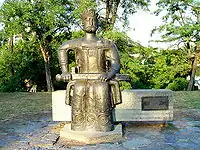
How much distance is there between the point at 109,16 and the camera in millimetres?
14406

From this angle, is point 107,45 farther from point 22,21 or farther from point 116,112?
point 22,21

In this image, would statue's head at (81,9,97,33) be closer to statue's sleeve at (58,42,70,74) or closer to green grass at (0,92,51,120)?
statue's sleeve at (58,42,70,74)

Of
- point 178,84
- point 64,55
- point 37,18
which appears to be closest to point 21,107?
point 64,55

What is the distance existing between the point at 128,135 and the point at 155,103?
0.97m

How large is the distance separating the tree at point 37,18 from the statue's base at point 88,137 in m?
7.91

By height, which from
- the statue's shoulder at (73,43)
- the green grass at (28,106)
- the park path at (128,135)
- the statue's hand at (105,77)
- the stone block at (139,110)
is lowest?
the green grass at (28,106)

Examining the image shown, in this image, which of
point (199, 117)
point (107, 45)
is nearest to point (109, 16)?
point (199, 117)

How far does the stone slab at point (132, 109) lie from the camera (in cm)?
599

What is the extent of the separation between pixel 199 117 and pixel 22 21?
7.79m

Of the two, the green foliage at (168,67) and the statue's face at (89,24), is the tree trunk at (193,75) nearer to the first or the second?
the green foliage at (168,67)

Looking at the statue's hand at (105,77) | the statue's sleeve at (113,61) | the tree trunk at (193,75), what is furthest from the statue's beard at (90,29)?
the tree trunk at (193,75)

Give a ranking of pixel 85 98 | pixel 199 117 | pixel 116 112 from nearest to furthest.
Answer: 1. pixel 85 98
2. pixel 116 112
3. pixel 199 117

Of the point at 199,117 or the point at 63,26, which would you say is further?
the point at 63,26

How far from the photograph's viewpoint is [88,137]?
489cm
